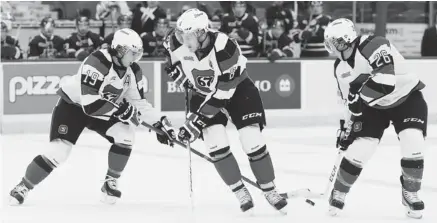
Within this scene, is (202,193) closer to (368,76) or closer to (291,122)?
(368,76)

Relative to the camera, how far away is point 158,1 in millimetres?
9516

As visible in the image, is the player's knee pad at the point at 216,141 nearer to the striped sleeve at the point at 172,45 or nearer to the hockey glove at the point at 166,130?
the hockey glove at the point at 166,130

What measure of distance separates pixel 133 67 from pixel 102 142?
121 inches

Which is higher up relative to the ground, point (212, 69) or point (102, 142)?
point (212, 69)

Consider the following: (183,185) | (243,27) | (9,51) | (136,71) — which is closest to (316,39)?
(243,27)

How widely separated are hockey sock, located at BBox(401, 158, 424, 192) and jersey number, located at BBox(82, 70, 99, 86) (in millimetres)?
1590

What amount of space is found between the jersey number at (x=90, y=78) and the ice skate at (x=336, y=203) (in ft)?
4.36

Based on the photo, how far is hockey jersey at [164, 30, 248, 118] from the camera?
4195 millimetres

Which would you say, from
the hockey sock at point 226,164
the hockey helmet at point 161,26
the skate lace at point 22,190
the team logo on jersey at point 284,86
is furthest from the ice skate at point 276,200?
the hockey helmet at point 161,26

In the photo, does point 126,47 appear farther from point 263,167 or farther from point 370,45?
point 370,45

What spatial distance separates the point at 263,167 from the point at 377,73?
72 cm

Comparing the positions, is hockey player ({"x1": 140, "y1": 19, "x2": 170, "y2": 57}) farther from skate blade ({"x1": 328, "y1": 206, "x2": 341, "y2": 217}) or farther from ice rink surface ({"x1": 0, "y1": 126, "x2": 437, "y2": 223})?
skate blade ({"x1": 328, "y1": 206, "x2": 341, "y2": 217})

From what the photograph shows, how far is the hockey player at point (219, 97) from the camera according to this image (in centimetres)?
420

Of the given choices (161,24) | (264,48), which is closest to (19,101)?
(161,24)
